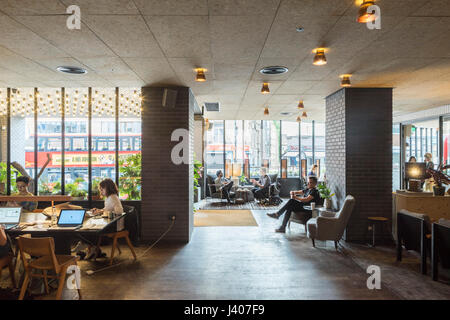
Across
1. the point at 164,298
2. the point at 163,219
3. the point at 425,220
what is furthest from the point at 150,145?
the point at 425,220

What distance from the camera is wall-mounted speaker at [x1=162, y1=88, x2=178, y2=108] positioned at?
204 inches

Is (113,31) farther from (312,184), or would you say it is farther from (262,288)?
(312,184)

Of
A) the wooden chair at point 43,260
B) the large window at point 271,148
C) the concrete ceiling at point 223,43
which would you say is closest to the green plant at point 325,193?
the concrete ceiling at point 223,43

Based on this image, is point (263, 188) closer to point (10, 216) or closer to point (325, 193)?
point (325, 193)

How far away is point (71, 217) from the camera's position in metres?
3.67

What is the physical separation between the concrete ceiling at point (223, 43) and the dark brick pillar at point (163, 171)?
16.9 inches

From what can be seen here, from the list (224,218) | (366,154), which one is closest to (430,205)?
(366,154)

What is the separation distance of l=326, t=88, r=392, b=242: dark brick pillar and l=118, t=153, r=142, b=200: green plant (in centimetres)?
423

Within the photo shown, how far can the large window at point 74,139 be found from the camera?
5.62 metres

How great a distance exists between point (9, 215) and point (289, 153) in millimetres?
10206

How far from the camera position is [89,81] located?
4883mm

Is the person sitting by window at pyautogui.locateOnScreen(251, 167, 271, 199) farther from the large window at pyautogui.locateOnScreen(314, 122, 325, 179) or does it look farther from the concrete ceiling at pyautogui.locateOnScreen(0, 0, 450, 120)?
the concrete ceiling at pyautogui.locateOnScreen(0, 0, 450, 120)

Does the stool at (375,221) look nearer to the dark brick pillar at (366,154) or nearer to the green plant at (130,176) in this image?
the dark brick pillar at (366,154)

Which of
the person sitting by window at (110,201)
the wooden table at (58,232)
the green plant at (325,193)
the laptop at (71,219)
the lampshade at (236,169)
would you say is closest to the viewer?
the wooden table at (58,232)
